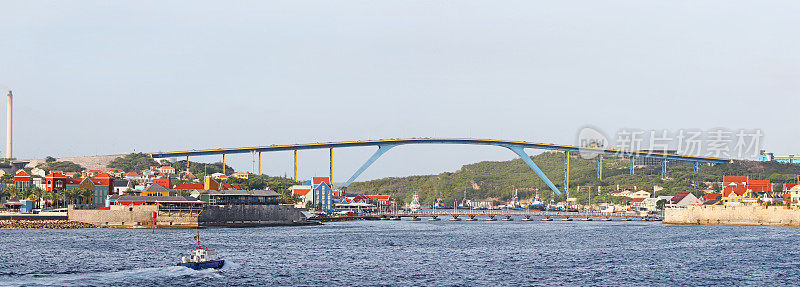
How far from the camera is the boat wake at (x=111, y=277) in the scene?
41.8 metres

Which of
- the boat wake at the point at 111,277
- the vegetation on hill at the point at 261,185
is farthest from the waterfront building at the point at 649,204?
the boat wake at the point at 111,277

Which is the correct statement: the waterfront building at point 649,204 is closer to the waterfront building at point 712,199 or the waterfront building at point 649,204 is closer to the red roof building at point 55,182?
the waterfront building at point 712,199

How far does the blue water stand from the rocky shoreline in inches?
235

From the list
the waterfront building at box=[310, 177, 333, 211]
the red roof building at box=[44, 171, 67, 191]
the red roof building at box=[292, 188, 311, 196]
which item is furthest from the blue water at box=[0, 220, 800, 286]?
the red roof building at box=[292, 188, 311, 196]

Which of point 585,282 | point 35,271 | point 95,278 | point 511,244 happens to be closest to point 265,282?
point 95,278

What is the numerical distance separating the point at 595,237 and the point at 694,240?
31.7 ft

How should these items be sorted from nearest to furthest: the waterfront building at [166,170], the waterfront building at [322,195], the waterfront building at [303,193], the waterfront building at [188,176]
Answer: the waterfront building at [303,193]
the waterfront building at [322,195]
the waterfront building at [188,176]
the waterfront building at [166,170]

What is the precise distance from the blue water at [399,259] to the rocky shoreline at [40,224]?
5957 millimetres

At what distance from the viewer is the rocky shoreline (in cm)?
8655

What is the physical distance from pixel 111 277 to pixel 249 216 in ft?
171

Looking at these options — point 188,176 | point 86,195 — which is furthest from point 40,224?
point 188,176

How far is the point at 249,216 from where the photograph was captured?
96.3 m

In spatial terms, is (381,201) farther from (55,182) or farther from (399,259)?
(399,259)

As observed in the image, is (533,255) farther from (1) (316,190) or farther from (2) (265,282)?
(1) (316,190)
